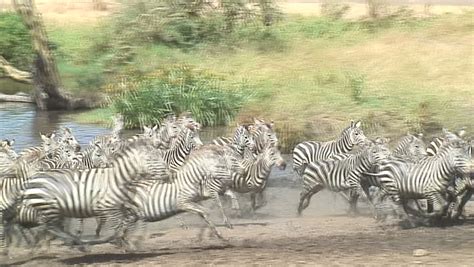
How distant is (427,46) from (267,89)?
17.0ft

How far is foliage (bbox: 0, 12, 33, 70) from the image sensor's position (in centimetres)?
3196

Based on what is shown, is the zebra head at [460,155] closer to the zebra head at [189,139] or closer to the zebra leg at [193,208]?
the zebra leg at [193,208]

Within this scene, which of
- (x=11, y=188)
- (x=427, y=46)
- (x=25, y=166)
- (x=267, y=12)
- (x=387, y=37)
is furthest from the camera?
(x=267, y=12)

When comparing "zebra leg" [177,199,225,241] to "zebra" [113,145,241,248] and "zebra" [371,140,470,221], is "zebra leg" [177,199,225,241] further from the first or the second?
"zebra" [371,140,470,221]

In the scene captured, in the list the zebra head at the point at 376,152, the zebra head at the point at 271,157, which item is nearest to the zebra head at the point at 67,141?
the zebra head at the point at 271,157

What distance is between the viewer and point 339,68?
2369 centimetres

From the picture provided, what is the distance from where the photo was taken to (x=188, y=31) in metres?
28.4

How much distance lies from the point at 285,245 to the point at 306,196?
281 centimetres

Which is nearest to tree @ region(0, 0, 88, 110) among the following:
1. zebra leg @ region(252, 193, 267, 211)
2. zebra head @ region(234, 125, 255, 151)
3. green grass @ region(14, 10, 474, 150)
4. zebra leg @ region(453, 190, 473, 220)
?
green grass @ region(14, 10, 474, 150)

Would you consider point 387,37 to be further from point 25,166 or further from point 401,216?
point 25,166

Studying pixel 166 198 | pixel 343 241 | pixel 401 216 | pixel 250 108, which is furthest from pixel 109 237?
pixel 250 108

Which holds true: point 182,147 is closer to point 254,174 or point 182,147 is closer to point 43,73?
point 254,174

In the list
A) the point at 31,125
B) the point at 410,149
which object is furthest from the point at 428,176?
the point at 31,125

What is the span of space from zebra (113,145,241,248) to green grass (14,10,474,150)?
665 centimetres
